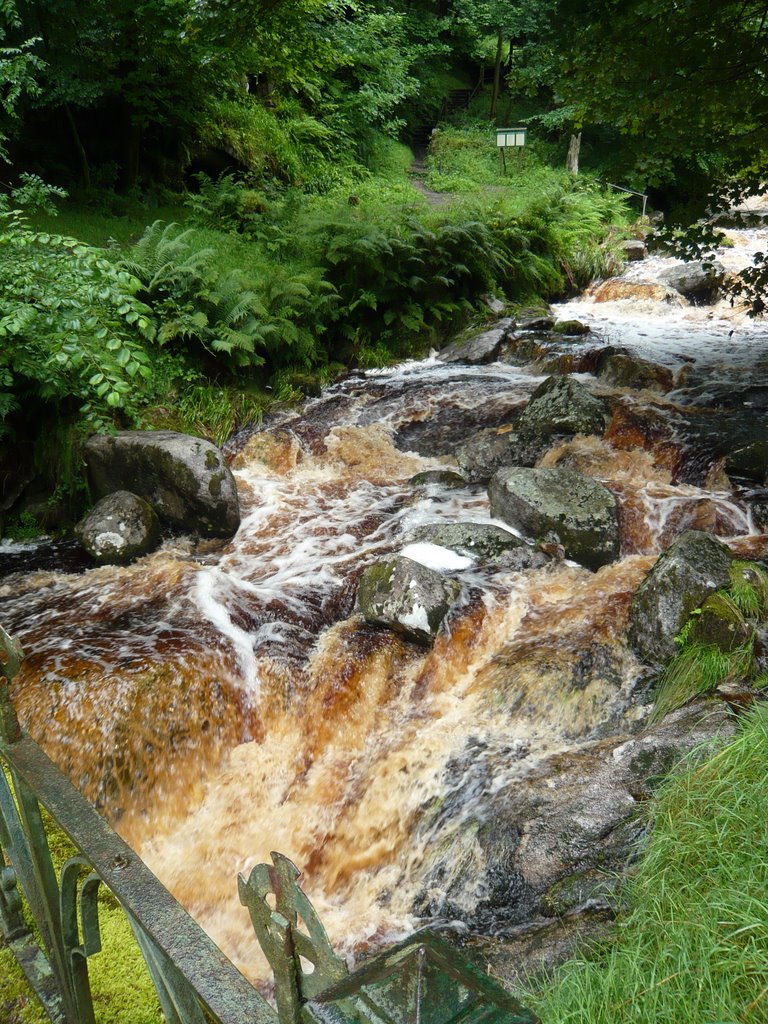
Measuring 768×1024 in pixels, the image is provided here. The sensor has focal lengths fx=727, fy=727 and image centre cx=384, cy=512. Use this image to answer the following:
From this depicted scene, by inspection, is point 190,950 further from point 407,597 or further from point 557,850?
point 407,597

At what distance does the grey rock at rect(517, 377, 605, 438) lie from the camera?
8.22m

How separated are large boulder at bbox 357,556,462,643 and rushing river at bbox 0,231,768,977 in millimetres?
134

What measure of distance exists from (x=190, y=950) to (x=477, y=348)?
10821 millimetres

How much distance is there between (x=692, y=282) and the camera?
14133 millimetres

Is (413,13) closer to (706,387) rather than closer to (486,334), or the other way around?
(486,334)

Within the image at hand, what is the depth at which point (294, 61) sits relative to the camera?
12711 millimetres

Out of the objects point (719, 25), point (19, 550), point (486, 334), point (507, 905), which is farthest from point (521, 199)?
point (507, 905)

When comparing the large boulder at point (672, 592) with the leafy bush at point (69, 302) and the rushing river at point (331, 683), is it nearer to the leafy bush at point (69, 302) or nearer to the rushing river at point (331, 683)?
the rushing river at point (331, 683)

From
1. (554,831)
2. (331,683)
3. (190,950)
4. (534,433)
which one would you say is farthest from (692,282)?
(190,950)

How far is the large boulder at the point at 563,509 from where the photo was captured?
6.38 metres

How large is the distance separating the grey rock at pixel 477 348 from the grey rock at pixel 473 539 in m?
5.09

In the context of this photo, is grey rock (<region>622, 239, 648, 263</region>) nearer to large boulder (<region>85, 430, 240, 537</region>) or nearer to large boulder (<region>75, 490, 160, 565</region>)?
large boulder (<region>85, 430, 240, 537</region>)

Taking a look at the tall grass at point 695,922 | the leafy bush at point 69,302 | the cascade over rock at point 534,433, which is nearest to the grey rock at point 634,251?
the cascade over rock at point 534,433

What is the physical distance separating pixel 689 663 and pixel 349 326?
7656 millimetres
